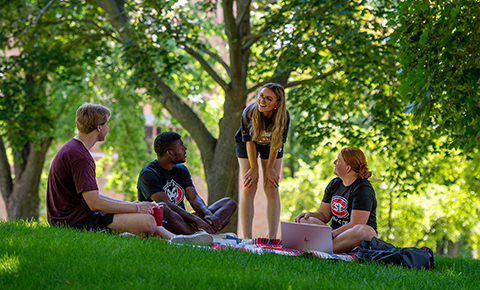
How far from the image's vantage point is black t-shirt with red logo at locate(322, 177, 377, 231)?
515cm

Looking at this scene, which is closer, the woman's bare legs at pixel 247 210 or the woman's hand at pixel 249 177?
the woman's hand at pixel 249 177

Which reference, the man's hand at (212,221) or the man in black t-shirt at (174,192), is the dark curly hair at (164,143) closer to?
the man in black t-shirt at (174,192)

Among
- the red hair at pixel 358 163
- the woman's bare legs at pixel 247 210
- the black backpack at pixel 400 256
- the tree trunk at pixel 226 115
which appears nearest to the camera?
the black backpack at pixel 400 256

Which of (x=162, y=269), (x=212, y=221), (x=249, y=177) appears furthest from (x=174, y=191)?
(x=162, y=269)

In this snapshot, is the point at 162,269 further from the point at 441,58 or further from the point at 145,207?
the point at 441,58

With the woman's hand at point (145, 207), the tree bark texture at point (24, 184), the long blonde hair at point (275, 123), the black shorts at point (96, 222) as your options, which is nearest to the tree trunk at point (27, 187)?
the tree bark texture at point (24, 184)

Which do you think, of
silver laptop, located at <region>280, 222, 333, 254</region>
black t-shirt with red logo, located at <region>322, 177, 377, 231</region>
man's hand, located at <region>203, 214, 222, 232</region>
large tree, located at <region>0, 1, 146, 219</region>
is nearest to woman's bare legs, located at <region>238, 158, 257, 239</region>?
man's hand, located at <region>203, 214, 222, 232</region>

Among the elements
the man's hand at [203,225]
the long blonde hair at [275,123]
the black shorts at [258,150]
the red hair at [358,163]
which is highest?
the long blonde hair at [275,123]

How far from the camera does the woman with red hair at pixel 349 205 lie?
5008 mm

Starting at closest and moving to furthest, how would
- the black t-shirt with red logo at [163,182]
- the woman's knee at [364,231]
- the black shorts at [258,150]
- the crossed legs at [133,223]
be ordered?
the crossed legs at [133,223] → the woman's knee at [364,231] → the black t-shirt with red logo at [163,182] → the black shorts at [258,150]

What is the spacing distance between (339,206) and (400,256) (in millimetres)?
1130

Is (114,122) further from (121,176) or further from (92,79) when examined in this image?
(121,176)

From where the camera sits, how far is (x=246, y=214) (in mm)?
6332

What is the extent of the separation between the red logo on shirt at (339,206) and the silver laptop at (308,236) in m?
0.86
